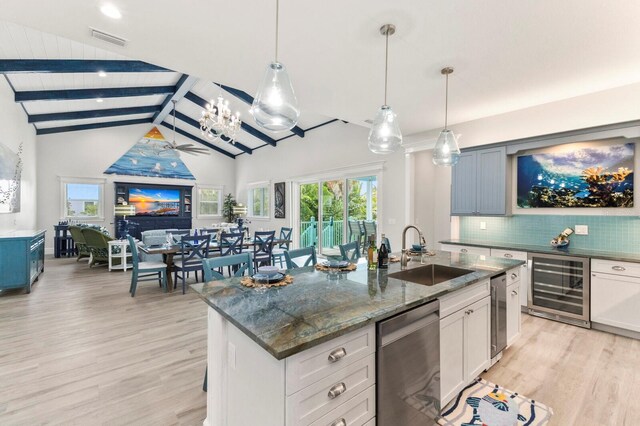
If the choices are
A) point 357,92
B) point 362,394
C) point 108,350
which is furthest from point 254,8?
point 108,350

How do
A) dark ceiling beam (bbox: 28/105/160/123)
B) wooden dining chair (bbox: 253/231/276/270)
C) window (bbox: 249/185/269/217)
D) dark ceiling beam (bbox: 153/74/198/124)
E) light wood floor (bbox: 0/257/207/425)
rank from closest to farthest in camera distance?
light wood floor (bbox: 0/257/207/425) → wooden dining chair (bbox: 253/231/276/270) → dark ceiling beam (bbox: 153/74/198/124) → dark ceiling beam (bbox: 28/105/160/123) → window (bbox: 249/185/269/217)

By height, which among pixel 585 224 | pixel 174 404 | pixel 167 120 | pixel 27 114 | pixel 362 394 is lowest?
pixel 174 404

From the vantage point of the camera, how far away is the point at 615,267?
3.08m

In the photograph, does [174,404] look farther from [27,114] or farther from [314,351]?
[27,114]

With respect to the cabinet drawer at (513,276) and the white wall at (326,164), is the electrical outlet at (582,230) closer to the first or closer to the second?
the cabinet drawer at (513,276)

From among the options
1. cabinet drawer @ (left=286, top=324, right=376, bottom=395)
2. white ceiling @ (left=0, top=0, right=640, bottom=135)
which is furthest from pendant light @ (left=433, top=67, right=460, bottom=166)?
cabinet drawer @ (left=286, top=324, right=376, bottom=395)

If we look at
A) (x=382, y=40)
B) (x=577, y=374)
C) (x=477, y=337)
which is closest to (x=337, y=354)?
(x=477, y=337)

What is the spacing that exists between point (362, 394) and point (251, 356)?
557mm

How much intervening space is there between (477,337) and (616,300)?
2.15 metres

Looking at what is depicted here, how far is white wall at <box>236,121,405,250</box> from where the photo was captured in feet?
18.2

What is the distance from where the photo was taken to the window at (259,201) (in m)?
9.62

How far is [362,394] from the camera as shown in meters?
1.35

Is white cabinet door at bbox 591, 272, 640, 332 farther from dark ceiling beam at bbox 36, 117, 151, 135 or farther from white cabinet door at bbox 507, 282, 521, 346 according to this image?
dark ceiling beam at bbox 36, 117, 151, 135

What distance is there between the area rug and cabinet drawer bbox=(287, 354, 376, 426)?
107 cm
